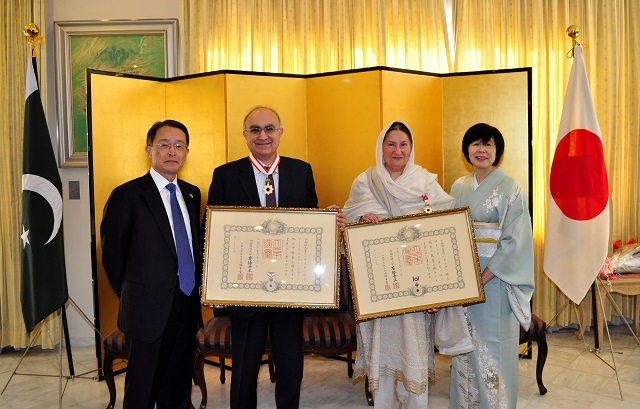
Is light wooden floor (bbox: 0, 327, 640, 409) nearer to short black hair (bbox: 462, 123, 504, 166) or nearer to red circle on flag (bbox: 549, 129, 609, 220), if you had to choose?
red circle on flag (bbox: 549, 129, 609, 220)

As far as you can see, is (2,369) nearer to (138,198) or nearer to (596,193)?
(138,198)

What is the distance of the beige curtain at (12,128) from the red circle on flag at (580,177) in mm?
4217

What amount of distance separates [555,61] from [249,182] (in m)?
3.53

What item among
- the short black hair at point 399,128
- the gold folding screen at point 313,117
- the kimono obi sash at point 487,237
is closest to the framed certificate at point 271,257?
the short black hair at point 399,128

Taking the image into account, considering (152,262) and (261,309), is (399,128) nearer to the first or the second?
(261,309)

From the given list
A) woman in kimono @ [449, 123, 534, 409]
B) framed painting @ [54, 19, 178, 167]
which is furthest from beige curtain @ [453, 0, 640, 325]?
framed painting @ [54, 19, 178, 167]

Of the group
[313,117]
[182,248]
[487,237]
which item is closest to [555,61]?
[313,117]

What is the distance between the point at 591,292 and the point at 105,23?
191 inches

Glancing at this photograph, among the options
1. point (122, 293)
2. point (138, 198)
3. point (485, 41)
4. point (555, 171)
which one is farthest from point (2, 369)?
point (485, 41)

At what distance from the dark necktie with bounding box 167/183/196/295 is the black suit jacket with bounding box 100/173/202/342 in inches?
1.2

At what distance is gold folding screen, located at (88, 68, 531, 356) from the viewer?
414 cm

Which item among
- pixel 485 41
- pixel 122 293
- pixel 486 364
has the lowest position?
pixel 486 364

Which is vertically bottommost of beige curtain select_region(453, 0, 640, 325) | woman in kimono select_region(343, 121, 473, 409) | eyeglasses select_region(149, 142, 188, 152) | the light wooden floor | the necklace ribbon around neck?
the light wooden floor

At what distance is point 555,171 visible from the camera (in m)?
3.89
